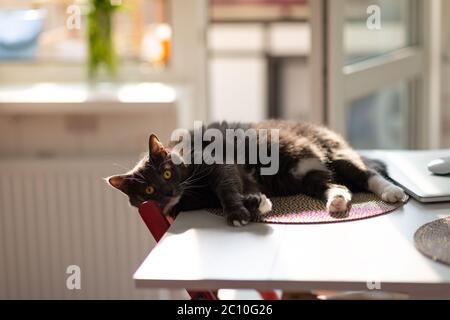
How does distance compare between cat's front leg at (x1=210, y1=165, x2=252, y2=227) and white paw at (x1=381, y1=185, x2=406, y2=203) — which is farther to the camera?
white paw at (x1=381, y1=185, x2=406, y2=203)

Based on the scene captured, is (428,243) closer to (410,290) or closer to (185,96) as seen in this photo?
(410,290)

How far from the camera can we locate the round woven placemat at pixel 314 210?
1466 mm

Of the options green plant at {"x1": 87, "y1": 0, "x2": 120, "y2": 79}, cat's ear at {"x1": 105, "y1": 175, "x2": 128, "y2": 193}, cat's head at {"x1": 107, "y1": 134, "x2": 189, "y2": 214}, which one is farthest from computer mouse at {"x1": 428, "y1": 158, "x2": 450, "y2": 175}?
green plant at {"x1": 87, "y1": 0, "x2": 120, "y2": 79}

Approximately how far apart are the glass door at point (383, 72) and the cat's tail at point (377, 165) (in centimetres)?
65

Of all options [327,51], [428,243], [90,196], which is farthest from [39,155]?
[428,243]

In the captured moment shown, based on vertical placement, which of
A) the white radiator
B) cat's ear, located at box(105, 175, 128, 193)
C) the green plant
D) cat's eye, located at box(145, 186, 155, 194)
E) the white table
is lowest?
the white radiator

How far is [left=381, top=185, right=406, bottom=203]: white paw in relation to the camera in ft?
5.07

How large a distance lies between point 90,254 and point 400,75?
1.26 meters

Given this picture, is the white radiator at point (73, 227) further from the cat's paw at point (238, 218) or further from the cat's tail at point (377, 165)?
the cat's paw at point (238, 218)

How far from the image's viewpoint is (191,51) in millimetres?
2877

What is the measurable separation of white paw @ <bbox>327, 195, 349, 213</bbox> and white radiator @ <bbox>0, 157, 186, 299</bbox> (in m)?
1.22

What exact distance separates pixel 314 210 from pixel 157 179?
311 mm

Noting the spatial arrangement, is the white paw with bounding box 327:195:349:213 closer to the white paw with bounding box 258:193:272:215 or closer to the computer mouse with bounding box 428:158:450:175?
the white paw with bounding box 258:193:272:215

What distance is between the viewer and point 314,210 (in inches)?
60.4
